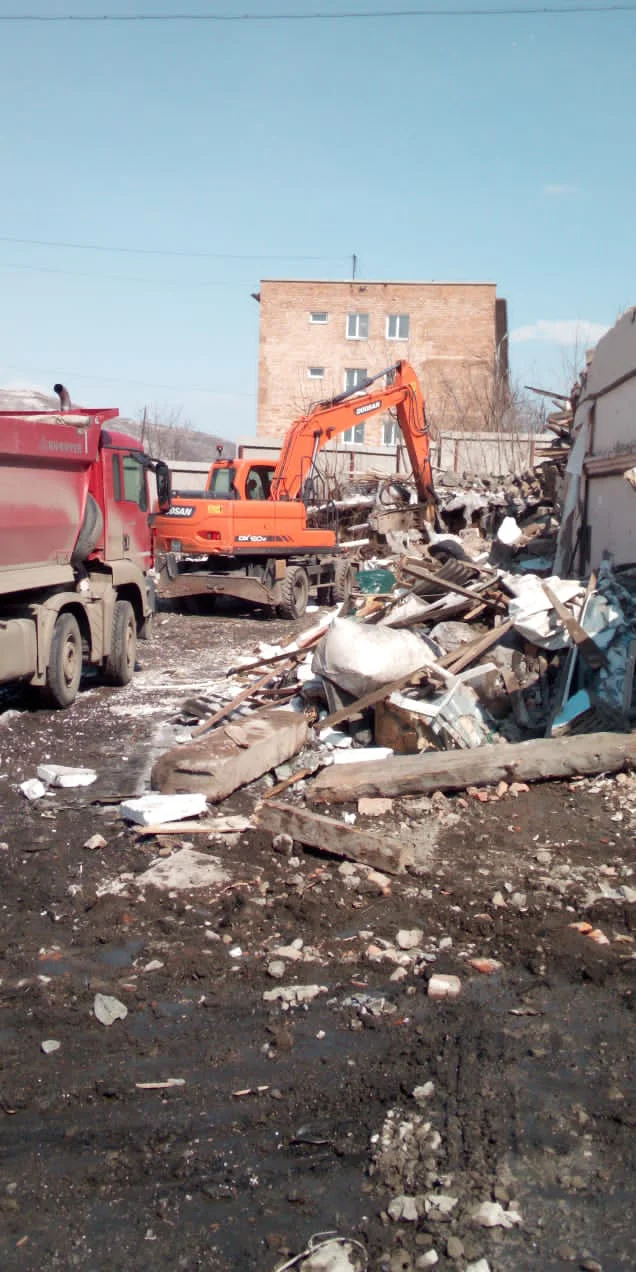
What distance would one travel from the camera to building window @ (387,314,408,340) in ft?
145

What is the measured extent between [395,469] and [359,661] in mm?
18821

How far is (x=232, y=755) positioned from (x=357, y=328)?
132ft

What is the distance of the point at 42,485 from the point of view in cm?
923

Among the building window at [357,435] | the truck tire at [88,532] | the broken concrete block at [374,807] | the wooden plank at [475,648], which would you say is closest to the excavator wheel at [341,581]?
the truck tire at [88,532]

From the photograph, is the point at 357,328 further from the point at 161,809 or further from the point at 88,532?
the point at 161,809

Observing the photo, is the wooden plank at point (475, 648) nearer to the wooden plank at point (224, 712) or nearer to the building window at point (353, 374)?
the wooden plank at point (224, 712)

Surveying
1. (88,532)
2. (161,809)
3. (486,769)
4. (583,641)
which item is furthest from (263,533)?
(161,809)

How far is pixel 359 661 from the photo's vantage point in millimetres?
8109

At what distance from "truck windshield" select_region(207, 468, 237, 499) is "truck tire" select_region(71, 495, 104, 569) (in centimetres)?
643

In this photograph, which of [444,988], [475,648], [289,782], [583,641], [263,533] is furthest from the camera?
[263,533]

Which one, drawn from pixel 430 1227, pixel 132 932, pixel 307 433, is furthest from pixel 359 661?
pixel 307 433

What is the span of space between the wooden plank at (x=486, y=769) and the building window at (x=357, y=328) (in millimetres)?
39911

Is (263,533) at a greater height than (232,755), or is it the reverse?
(263,533)

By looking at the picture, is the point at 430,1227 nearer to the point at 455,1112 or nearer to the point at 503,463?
the point at 455,1112
